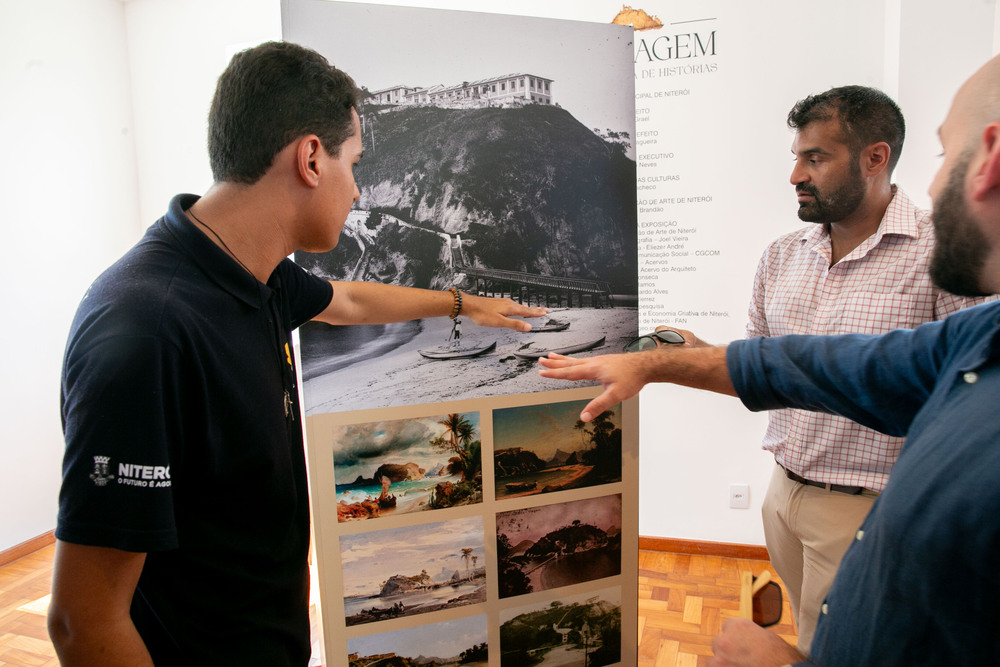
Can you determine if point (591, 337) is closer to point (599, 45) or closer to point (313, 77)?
point (599, 45)

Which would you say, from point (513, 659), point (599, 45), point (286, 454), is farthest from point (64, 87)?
point (513, 659)

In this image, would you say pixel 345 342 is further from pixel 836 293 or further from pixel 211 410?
pixel 836 293

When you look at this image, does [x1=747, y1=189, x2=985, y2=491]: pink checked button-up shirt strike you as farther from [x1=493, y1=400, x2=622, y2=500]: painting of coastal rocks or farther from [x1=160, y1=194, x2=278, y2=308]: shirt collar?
[x1=160, y1=194, x2=278, y2=308]: shirt collar

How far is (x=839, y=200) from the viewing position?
6.51 ft

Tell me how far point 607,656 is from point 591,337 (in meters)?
1.02

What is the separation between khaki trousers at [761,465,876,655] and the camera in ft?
6.01

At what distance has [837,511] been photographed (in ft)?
6.06

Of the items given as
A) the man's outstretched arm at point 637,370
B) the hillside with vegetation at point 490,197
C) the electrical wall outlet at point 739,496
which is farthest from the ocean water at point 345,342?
the electrical wall outlet at point 739,496

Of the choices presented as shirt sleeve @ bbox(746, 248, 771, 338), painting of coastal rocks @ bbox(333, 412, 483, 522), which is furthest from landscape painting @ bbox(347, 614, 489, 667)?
shirt sleeve @ bbox(746, 248, 771, 338)

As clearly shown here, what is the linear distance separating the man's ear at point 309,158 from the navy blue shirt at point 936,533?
44.0 inches

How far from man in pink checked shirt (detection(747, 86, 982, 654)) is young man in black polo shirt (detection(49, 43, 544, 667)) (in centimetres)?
151

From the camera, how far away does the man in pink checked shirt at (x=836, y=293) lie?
5.88 feet

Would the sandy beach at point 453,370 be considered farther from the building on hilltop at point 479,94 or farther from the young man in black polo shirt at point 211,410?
the building on hilltop at point 479,94

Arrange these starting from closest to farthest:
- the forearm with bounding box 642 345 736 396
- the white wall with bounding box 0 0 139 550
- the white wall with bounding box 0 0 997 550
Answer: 1. the forearm with bounding box 642 345 736 396
2. the white wall with bounding box 0 0 997 550
3. the white wall with bounding box 0 0 139 550
